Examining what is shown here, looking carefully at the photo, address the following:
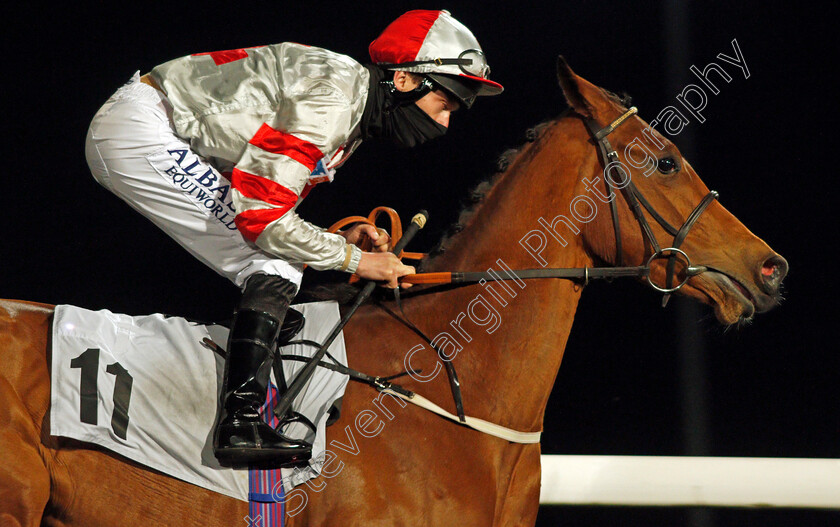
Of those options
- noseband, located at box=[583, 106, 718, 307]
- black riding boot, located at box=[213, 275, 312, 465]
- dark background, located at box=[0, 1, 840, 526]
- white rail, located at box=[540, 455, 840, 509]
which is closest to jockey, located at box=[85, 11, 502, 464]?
black riding boot, located at box=[213, 275, 312, 465]

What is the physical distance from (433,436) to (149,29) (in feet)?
8.29

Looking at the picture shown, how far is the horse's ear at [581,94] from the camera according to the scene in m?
2.08

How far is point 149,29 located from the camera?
3439 mm

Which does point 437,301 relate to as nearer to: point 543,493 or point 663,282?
point 663,282

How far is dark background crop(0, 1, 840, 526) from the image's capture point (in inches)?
131

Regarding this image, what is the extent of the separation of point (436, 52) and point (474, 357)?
2.74 ft

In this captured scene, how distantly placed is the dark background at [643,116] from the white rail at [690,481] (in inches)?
4.3

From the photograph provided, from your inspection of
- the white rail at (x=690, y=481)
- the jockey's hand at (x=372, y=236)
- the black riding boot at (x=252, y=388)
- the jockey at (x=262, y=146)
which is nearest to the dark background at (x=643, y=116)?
the white rail at (x=690, y=481)

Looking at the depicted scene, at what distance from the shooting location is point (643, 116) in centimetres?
344

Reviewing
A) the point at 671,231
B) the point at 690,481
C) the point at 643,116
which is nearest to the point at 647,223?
the point at 671,231

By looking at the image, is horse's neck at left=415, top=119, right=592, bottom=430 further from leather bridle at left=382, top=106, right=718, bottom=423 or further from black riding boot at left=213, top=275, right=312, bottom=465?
black riding boot at left=213, top=275, right=312, bottom=465

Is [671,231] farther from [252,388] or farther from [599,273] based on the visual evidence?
[252,388]

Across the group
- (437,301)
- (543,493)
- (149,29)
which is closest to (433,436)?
(437,301)

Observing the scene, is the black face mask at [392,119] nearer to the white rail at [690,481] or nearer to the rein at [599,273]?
the rein at [599,273]
